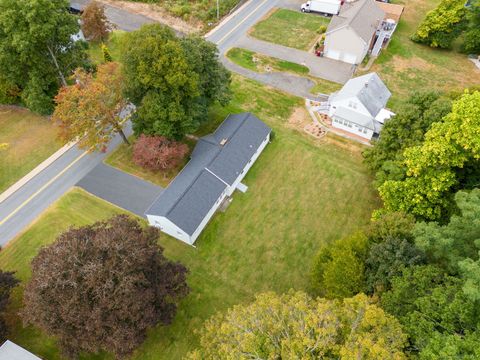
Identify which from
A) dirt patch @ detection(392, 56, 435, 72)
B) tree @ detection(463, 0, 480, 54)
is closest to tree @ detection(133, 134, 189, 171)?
dirt patch @ detection(392, 56, 435, 72)

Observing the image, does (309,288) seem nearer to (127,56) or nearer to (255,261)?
(255,261)

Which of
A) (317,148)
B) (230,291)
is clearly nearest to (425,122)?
(317,148)

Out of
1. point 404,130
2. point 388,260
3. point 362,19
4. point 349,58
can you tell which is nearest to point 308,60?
point 349,58

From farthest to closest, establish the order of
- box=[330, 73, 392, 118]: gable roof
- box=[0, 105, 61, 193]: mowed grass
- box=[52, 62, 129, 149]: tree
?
box=[330, 73, 392, 118]: gable roof, box=[0, 105, 61, 193]: mowed grass, box=[52, 62, 129, 149]: tree

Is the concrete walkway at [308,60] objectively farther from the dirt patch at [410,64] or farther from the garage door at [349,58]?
the dirt patch at [410,64]

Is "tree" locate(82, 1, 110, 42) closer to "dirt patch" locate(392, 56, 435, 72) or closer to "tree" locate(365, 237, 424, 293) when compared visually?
"dirt patch" locate(392, 56, 435, 72)

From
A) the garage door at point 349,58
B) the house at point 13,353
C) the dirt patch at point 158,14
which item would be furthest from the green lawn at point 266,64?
the house at point 13,353

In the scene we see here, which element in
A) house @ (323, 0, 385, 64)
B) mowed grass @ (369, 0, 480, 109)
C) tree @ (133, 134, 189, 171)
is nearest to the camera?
tree @ (133, 134, 189, 171)
